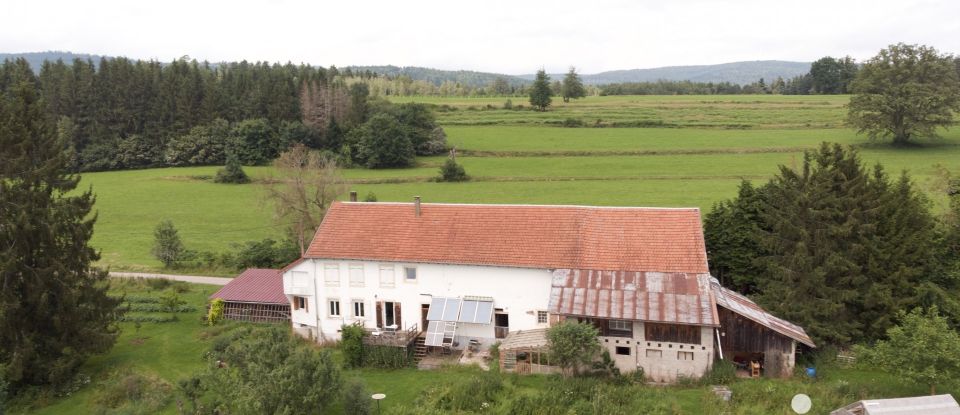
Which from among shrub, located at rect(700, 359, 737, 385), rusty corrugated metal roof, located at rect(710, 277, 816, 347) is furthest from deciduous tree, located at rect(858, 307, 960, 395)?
shrub, located at rect(700, 359, 737, 385)

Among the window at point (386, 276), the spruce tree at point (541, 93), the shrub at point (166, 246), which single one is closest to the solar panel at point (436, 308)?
the window at point (386, 276)

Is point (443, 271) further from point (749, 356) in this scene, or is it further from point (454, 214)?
point (749, 356)

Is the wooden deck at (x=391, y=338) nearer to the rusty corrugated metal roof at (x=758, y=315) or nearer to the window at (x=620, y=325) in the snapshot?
the window at (x=620, y=325)

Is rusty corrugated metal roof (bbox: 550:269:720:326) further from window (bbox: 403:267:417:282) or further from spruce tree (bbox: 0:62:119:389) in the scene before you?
spruce tree (bbox: 0:62:119:389)

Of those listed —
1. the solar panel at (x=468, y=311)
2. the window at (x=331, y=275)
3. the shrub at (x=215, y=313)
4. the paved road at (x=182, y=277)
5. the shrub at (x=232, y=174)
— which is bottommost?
the paved road at (x=182, y=277)

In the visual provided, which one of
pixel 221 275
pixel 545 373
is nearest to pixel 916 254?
pixel 545 373

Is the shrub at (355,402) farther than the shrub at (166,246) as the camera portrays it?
No
